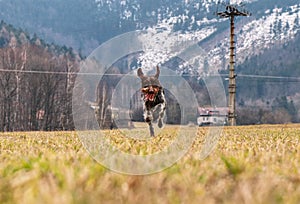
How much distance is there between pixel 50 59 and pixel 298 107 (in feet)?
275

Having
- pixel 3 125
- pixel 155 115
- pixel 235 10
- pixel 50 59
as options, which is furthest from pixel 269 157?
pixel 50 59

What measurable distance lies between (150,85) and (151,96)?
0.35 metres

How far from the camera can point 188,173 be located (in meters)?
3.66

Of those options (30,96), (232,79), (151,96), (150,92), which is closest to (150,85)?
(150,92)

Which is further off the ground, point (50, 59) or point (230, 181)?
point (50, 59)

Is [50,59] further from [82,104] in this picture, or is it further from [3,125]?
[82,104]

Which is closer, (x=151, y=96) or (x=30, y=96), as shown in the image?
(x=151, y=96)

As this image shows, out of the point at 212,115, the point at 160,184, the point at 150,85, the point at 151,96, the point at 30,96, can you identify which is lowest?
the point at 160,184

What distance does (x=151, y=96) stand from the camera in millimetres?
11969

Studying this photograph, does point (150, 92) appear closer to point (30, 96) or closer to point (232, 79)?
point (232, 79)

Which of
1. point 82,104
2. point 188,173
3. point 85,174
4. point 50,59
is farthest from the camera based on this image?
point 50,59

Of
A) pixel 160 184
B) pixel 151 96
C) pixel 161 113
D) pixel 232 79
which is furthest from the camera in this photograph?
pixel 232 79

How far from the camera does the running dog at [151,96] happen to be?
38.3ft

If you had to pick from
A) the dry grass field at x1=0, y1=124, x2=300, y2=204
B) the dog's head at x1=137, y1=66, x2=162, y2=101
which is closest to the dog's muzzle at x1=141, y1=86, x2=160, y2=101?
the dog's head at x1=137, y1=66, x2=162, y2=101
